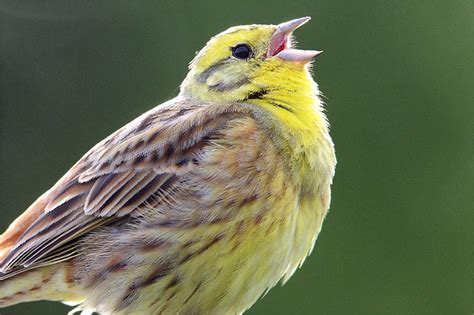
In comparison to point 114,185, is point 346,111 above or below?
below

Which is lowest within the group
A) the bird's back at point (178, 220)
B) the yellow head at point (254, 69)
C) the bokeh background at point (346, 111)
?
the bokeh background at point (346, 111)

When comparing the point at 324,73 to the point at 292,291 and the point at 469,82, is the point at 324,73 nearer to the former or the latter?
the point at 469,82

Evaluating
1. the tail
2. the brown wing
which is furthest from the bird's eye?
the tail

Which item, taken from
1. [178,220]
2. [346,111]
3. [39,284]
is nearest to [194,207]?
[178,220]

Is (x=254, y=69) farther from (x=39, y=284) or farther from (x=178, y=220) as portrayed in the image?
(x=39, y=284)

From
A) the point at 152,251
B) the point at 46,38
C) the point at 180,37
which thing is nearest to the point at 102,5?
the point at 46,38

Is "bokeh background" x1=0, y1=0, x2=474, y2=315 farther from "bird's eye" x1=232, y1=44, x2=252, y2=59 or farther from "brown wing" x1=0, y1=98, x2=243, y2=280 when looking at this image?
Result: "brown wing" x1=0, y1=98, x2=243, y2=280

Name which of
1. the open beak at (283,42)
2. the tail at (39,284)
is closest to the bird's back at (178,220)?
the tail at (39,284)

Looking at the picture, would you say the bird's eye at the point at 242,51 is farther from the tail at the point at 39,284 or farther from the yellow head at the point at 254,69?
the tail at the point at 39,284
